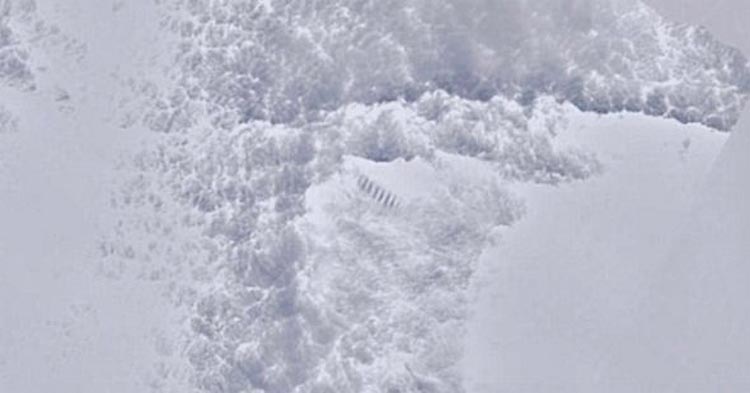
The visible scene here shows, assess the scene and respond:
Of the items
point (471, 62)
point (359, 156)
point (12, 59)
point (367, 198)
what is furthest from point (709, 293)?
point (12, 59)

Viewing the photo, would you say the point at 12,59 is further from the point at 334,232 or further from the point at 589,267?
the point at 589,267

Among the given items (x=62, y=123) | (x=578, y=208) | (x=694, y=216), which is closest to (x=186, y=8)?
(x=62, y=123)

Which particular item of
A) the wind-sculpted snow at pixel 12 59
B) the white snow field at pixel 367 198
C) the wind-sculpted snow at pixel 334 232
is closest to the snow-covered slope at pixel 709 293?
the white snow field at pixel 367 198

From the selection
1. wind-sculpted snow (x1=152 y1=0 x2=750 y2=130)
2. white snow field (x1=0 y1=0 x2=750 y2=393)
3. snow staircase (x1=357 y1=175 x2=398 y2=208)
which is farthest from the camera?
wind-sculpted snow (x1=152 y1=0 x2=750 y2=130)

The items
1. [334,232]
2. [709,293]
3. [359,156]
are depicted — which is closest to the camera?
[709,293]

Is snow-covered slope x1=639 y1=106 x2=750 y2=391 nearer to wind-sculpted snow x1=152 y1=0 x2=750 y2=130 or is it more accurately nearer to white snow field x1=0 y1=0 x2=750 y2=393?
white snow field x1=0 y1=0 x2=750 y2=393

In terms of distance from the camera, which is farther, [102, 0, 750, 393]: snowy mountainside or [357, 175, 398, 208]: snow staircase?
[357, 175, 398, 208]: snow staircase

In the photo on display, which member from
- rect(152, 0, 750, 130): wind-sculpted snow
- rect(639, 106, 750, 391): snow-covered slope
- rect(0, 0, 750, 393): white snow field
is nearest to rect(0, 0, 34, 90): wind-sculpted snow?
rect(0, 0, 750, 393): white snow field
